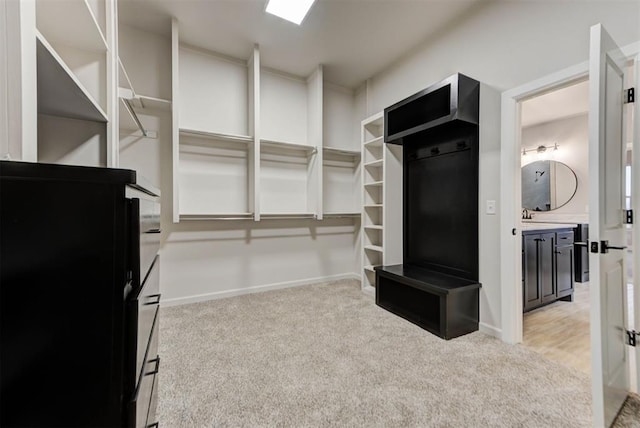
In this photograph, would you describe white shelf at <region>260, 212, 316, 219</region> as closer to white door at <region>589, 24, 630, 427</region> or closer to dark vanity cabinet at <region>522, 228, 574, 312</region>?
dark vanity cabinet at <region>522, 228, 574, 312</region>

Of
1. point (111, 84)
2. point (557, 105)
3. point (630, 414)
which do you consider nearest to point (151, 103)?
point (111, 84)

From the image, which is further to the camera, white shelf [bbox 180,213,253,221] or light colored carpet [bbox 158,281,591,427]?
white shelf [bbox 180,213,253,221]

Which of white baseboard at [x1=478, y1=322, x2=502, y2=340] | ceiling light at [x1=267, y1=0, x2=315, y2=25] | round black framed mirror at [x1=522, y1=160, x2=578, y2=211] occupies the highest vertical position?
ceiling light at [x1=267, y1=0, x2=315, y2=25]

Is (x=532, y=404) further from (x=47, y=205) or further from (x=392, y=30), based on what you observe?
(x=392, y=30)

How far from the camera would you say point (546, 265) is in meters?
A: 3.01

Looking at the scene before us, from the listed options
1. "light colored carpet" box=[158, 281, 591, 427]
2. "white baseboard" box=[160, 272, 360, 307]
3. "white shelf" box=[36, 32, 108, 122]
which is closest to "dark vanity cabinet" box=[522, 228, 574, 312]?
"light colored carpet" box=[158, 281, 591, 427]

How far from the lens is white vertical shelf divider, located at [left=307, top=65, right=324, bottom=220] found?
3621 millimetres

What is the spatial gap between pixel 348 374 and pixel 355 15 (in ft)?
10.4

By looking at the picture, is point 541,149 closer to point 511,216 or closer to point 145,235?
point 511,216

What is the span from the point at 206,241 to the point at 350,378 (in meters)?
2.32

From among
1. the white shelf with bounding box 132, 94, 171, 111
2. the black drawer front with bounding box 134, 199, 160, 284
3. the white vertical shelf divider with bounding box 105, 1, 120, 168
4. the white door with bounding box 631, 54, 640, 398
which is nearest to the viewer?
the black drawer front with bounding box 134, 199, 160, 284

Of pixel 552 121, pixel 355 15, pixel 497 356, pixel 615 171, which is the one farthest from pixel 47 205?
pixel 552 121

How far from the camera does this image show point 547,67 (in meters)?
2.05

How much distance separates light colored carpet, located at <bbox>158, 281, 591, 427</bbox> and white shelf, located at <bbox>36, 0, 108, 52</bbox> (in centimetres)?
212
